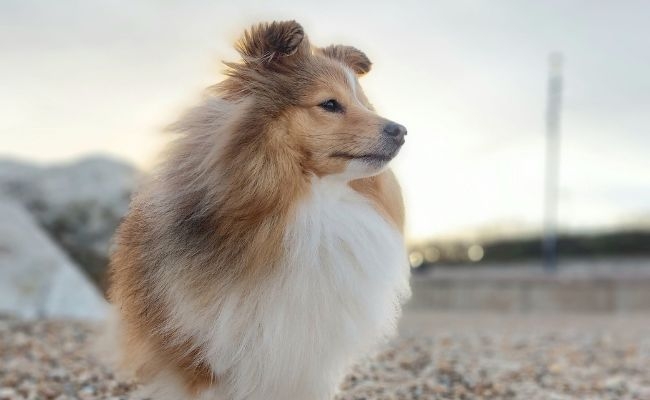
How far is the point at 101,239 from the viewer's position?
11383 millimetres

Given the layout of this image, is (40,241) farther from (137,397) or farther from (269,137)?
(269,137)

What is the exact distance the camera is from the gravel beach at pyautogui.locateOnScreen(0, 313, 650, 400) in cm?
506

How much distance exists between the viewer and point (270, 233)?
296cm

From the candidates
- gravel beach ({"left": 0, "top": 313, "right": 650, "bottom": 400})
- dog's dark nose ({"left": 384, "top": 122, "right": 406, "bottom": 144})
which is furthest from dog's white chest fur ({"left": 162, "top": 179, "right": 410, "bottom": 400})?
gravel beach ({"left": 0, "top": 313, "right": 650, "bottom": 400})

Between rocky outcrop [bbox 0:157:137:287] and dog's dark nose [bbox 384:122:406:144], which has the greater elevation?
dog's dark nose [bbox 384:122:406:144]

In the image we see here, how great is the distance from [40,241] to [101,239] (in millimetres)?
1896

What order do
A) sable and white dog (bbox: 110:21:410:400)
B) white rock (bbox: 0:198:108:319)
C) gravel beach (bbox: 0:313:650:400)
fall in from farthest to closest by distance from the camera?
white rock (bbox: 0:198:108:319) < gravel beach (bbox: 0:313:650:400) < sable and white dog (bbox: 110:21:410:400)

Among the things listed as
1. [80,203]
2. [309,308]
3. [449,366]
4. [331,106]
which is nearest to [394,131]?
[331,106]

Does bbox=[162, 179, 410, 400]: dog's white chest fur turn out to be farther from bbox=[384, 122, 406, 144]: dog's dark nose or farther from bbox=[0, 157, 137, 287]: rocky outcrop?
bbox=[0, 157, 137, 287]: rocky outcrop

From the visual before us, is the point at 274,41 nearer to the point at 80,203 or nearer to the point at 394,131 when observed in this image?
the point at 394,131

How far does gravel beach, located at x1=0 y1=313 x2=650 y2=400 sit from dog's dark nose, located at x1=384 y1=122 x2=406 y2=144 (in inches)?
86.2

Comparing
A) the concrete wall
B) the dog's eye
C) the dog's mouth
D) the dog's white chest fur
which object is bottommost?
the concrete wall

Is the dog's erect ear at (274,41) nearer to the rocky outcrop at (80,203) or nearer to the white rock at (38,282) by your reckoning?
the white rock at (38,282)

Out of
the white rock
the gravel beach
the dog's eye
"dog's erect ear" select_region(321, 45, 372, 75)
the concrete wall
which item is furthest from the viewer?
the concrete wall
